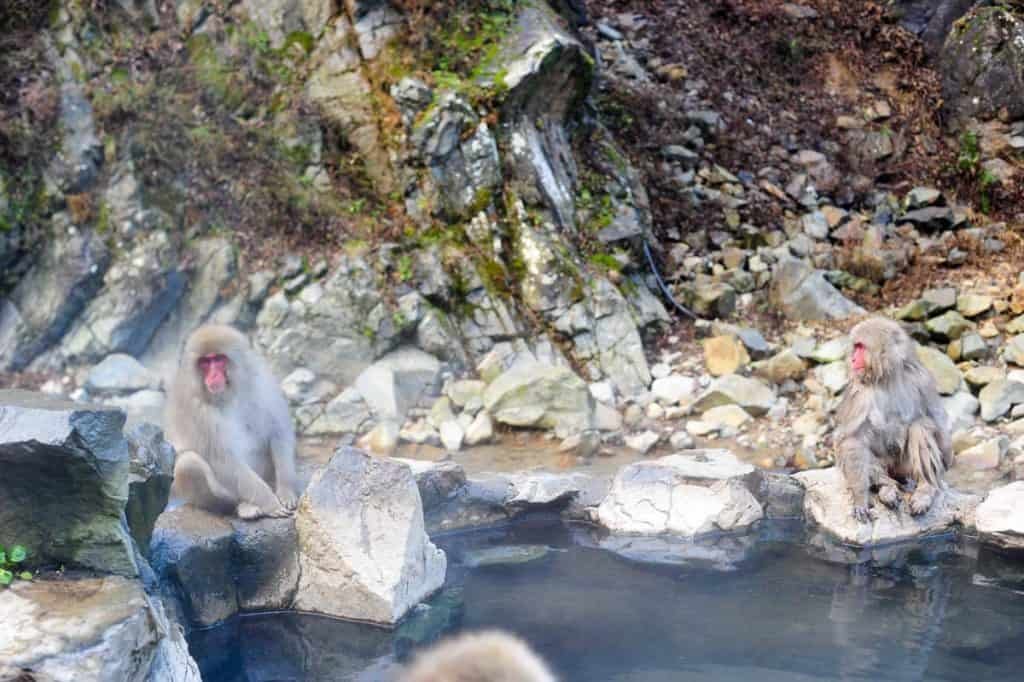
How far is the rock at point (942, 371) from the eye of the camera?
668cm

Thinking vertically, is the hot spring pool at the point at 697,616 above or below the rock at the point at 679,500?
below

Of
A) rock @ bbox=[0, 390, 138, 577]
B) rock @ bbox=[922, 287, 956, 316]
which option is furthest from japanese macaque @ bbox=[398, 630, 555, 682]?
rock @ bbox=[922, 287, 956, 316]

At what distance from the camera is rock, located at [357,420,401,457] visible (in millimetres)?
6434

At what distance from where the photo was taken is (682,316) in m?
8.19

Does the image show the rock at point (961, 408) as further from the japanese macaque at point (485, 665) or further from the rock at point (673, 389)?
the japanese macaque at point (485, 665)

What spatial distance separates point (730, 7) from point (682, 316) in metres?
4.89

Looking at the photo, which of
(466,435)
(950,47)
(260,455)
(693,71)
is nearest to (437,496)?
(260,455)

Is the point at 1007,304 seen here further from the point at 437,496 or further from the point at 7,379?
the point at 7,379

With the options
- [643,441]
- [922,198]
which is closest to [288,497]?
[643,441]

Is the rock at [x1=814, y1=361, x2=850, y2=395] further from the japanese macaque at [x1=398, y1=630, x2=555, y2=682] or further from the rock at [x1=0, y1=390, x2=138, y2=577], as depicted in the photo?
the japanese macaque at [x1=398, y1=630, x2=555, y2=682]

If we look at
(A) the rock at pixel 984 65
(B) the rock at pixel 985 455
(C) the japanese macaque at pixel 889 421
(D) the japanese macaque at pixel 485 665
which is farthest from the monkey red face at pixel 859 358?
(A) the rock at pixel 984 65

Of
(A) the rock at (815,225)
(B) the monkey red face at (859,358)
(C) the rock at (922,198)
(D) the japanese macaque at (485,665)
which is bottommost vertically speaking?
(D) the japanese macaque at (485,665)

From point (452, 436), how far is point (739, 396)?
79.8 inches

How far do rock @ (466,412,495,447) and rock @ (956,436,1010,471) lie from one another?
2.92 m
